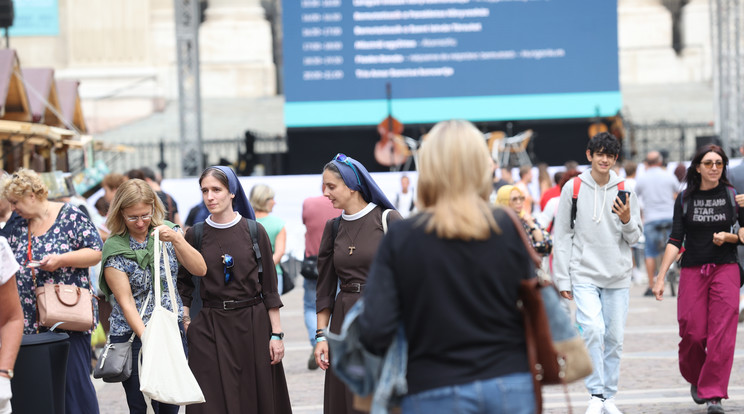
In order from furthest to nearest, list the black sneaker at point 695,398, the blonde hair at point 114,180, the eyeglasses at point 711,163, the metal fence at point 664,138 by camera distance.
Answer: the metal fence at point 664,138
the blonde hair at point 114,180
the eyeglasses at point 711,163
the black sneaker at point 695,398

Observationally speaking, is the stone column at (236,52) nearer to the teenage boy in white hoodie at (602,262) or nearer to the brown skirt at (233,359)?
the teenage boy in white hoodie at (602,262)

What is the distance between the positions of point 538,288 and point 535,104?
23959 mm

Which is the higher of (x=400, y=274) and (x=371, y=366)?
(x=400, y=274)

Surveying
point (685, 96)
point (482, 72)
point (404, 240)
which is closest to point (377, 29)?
point (482, 72)

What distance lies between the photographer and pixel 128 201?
20.1 ft

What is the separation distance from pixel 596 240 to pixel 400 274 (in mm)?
4122

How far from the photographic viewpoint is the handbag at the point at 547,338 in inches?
144

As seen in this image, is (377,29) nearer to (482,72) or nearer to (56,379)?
(482,72)

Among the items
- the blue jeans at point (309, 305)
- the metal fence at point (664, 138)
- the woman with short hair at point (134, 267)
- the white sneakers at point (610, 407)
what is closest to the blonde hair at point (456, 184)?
the woman with short hair at point (134, 267)

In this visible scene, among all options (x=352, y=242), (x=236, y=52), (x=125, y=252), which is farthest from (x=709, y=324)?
(x=236, y=52)

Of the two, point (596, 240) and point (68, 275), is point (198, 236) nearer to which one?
point (68, 275)

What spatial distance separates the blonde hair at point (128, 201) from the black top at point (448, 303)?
282 cm

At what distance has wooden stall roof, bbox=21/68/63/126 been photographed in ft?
57.5

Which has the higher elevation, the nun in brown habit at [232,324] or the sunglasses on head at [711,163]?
the sunglasses on head at [711,163]
